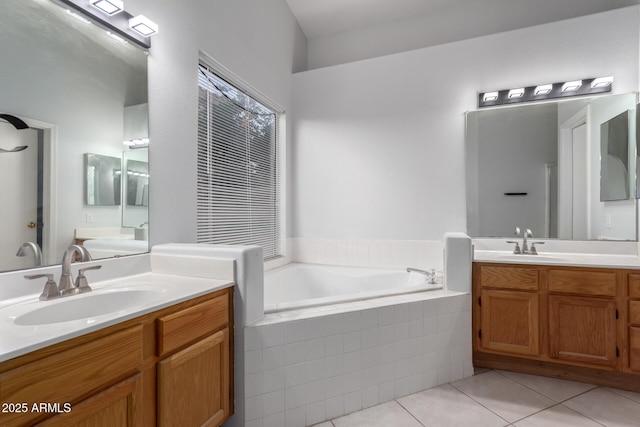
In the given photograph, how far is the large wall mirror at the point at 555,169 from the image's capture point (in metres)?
2.36

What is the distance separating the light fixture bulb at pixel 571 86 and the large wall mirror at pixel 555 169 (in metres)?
0.10

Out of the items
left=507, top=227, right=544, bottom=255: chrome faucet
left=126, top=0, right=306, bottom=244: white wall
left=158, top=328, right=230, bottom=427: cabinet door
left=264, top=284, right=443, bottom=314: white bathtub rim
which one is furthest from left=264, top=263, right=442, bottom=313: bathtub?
left=158, top=328, right=230, bottom=427: cabinet door

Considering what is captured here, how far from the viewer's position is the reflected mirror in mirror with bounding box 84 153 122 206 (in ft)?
4.54

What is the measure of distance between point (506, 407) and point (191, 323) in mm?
1807

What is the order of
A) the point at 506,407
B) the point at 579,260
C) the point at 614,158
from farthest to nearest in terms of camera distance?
1. the point at 614,158
2. the point at 579,260
3. the point at 506,407

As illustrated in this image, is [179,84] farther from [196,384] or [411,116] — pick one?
[411,116]

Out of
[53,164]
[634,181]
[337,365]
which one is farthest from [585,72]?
[53,164]

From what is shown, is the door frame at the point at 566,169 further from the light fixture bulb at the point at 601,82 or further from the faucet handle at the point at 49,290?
the faucet handle at the point at 49,290

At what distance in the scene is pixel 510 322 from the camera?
2078mm

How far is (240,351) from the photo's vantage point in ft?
4.84

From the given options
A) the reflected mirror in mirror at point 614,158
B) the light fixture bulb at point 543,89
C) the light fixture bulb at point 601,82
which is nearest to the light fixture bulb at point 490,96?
the light fixture bulb at point 543,89

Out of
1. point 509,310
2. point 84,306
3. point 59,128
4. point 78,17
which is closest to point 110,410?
point 84,306

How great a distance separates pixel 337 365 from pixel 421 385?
2.11 feet

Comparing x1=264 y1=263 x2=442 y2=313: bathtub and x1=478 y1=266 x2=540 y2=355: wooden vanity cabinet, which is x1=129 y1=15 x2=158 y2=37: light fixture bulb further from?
x1=478 y1=266 x2=540 y2=355: wooden vanity cabinet
